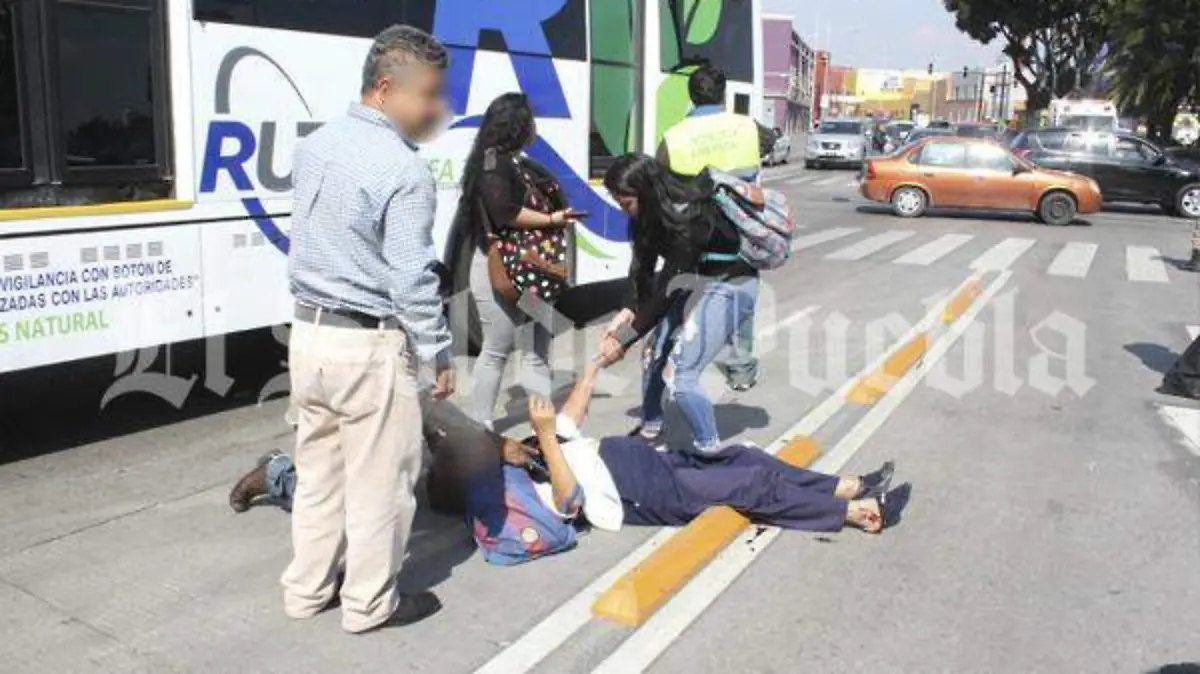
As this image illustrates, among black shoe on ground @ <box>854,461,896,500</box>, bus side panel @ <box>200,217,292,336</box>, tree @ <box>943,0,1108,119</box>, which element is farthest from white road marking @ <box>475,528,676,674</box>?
tree @ <box>943,0,1108,119</box>

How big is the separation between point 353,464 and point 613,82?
6.05 m

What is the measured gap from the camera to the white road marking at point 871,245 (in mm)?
14568

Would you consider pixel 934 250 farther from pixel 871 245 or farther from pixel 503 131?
pixel 503 131

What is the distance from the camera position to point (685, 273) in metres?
4.95

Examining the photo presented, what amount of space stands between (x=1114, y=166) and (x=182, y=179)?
21.4 metres

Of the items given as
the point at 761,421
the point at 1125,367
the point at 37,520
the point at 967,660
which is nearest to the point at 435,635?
the point at 967,660

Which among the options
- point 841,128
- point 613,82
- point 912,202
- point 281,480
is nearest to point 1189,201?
point 912,202

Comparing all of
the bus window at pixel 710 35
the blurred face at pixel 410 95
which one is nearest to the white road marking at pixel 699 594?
the blurred face at pixel 410 95

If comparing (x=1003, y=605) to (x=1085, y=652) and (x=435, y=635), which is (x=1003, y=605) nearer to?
(x=1085, y=652)

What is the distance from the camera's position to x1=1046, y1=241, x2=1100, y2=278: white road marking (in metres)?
13.4

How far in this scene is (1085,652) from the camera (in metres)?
3.64

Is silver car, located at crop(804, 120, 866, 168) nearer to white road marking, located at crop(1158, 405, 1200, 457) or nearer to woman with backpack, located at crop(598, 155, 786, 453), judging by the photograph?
white road marking, located at crop(1158, 405, 1200, 457)

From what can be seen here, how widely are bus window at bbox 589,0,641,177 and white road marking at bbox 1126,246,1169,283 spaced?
287 inches

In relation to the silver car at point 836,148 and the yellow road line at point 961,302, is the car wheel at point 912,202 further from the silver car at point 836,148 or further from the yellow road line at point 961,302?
the silver car at point 836,148
